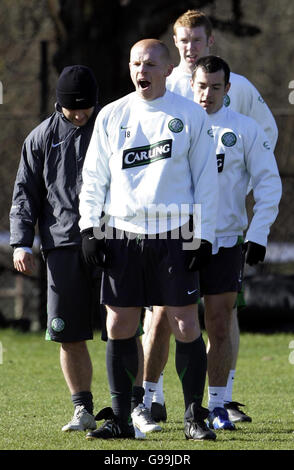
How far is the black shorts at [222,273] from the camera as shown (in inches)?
238

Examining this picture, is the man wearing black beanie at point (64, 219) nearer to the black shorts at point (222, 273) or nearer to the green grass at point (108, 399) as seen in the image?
the green grass at point (108, 399)

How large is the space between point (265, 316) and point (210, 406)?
5.40 meters

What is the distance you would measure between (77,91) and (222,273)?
1330 millimetres

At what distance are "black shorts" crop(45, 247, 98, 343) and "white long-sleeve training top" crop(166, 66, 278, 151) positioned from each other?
139cm

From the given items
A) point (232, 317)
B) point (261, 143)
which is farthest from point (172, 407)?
point (261, 143)

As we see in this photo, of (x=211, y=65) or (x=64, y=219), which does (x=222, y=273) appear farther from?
(x=211, y=65)

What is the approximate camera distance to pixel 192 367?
537 cm

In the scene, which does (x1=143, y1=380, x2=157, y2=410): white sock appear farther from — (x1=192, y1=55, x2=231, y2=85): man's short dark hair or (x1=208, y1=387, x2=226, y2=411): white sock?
(x1=192, y1=55, x2=231, y2=85): man's short dark hair

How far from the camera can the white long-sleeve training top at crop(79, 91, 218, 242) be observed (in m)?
5.28

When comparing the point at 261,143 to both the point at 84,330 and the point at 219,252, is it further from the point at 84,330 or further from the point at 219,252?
the point at 84,330

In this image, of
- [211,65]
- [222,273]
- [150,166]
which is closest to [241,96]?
[211,65]

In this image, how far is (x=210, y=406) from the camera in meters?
6.11

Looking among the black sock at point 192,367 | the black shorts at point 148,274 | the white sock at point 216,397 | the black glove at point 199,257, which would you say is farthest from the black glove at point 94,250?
the white sock at point 216,397

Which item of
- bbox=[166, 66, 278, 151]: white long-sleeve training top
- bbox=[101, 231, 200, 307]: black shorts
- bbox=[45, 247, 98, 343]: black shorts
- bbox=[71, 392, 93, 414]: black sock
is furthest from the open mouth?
bbox=[71, 392, 93, 414]: black sock
